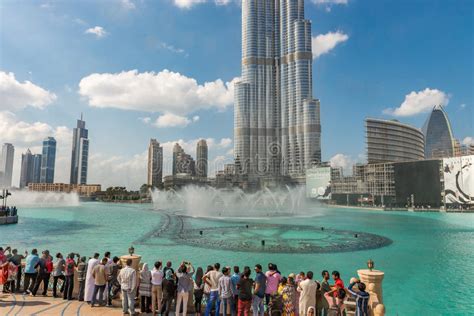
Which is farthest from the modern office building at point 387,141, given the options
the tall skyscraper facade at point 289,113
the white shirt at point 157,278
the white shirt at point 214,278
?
the white shirt at point 157,278

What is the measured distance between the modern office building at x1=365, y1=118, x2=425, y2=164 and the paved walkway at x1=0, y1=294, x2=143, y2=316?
147 metres

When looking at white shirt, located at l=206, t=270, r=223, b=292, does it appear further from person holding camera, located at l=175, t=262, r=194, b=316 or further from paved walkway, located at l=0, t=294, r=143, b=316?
paved walkway, located at l=0, t=294, r=143, b=316

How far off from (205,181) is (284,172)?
168 ft

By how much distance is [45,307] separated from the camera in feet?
31.6

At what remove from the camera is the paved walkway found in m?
9.22

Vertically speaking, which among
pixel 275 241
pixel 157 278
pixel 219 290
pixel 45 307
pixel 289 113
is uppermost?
pixel 289 113

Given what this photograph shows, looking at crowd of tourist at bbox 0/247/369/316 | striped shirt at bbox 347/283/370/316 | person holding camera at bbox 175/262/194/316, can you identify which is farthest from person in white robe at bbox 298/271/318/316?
person holding camera at bbox 175/262/194/316

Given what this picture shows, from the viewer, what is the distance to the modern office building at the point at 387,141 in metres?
144

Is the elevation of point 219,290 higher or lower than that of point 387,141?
lower

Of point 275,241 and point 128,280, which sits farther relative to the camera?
point 275,241

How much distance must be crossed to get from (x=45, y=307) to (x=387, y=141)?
160 meters

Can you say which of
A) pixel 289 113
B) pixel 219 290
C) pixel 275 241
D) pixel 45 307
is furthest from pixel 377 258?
pixel 289 113

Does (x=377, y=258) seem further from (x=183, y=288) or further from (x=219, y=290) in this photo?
(x=183, y=288)

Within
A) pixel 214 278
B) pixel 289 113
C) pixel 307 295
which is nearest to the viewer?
pixel 307 295
